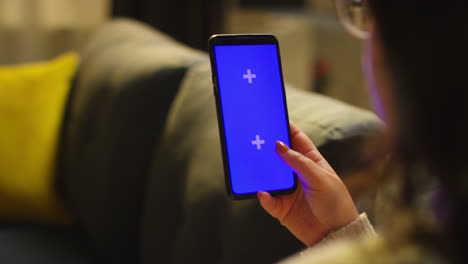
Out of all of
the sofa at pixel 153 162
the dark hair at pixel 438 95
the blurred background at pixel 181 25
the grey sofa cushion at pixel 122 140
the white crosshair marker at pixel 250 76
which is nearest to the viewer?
the dark hair at pixel 438 95

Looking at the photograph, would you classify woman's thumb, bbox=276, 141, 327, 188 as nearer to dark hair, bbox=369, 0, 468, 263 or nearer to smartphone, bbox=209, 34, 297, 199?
smartphone, bbox=209, 34, 297, 199

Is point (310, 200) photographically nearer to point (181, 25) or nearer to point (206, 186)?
point (206, 186)

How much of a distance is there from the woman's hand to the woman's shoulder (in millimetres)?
309

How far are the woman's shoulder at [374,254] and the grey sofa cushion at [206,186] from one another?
0.44 meters

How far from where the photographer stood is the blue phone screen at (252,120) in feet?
2.76

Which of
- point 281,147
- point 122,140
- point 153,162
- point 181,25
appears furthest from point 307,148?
point 181,25

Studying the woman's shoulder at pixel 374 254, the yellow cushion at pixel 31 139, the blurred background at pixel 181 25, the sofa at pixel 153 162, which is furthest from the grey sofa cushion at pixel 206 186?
the blurred background at pixel 181 25

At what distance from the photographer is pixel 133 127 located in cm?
151

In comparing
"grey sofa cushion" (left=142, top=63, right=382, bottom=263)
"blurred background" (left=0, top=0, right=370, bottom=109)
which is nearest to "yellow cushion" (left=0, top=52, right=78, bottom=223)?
"grey sofa cushion" (left=142, top=63, right=382, bottom=263)

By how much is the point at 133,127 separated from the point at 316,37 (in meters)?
1.84

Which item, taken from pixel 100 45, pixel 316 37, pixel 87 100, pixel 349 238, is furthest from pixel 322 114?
pixel 316 37

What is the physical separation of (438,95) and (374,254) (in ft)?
0.37

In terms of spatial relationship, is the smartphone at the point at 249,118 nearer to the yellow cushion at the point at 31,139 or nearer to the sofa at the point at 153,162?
the sofa at the point at 153,162

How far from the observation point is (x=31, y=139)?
74.6 inches
